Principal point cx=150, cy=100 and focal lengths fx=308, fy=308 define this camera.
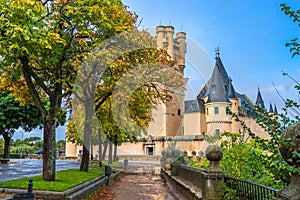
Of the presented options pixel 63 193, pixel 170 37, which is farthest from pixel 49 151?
pixel 170 37

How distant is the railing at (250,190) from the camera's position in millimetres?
4592

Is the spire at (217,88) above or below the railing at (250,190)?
above

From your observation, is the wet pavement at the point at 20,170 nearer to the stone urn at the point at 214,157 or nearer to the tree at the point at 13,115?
the tree at the point at 13,115

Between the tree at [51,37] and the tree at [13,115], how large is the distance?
1761 centimetres

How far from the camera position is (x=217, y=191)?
744 centimetres

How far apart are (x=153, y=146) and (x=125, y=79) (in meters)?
52.6

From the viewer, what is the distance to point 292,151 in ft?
11.1

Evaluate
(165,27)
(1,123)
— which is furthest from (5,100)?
(165,27)

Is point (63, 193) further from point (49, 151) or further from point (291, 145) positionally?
point (291, 145)

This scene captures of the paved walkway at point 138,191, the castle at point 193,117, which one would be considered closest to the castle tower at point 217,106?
the castle at point 193,117

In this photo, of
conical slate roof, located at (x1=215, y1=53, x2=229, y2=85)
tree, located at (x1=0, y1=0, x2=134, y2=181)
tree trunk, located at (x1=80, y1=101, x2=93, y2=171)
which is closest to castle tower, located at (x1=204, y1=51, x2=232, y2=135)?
conical slate roof, located at (x1=215, y1=53, x2=229, y2=85)

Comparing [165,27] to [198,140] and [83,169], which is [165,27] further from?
[83,169]

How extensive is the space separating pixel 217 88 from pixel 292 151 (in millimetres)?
58909

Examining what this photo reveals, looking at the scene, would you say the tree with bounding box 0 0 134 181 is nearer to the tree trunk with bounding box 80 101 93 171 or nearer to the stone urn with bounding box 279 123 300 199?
the tree trunk with bounding box 80 101 93 171
